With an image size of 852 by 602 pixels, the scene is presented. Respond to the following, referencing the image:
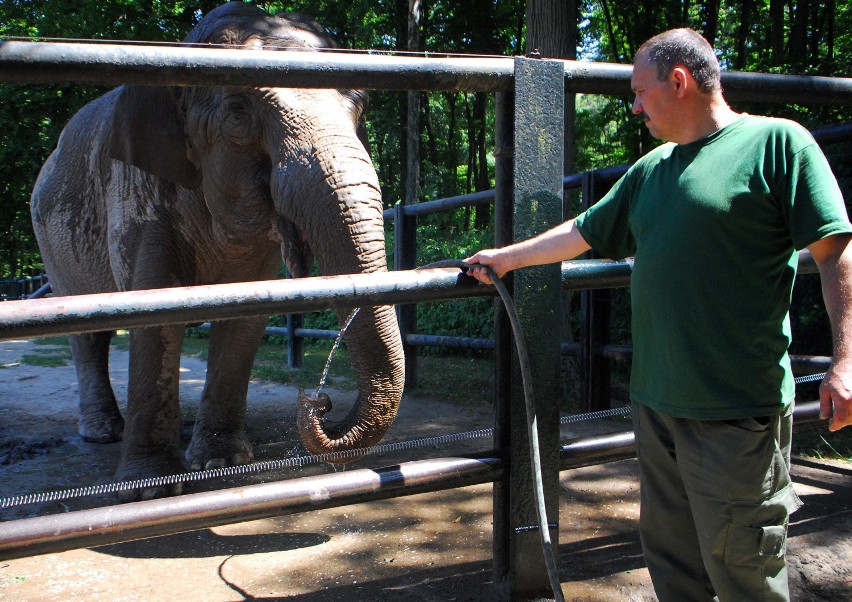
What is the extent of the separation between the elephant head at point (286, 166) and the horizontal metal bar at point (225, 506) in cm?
49

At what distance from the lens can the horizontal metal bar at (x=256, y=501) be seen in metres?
1.67

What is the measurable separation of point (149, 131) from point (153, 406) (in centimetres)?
153

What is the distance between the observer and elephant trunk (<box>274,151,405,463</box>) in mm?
2537

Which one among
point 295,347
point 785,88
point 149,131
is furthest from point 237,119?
point 295,347

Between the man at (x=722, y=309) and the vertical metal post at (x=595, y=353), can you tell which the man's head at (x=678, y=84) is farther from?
the vertical metal post at (x=595, y=353)

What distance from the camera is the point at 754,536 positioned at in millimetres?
1688

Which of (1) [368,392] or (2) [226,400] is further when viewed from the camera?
(2) [226,400]

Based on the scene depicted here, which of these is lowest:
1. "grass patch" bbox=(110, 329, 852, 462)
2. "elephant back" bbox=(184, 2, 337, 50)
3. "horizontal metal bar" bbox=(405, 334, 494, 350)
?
"grass patch" bbox=(110, 329, 852, 462)

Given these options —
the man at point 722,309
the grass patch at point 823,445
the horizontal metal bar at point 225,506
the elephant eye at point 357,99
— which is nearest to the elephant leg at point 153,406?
the elephant eye at point 357,99

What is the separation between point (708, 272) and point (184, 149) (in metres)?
3.38

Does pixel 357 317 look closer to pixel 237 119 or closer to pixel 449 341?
pixel 237 119

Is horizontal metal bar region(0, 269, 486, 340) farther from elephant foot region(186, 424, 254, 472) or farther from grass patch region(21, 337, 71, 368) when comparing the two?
grass patch region(21, 337, 71, 368)

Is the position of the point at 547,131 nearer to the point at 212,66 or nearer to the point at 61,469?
the point at 212,66

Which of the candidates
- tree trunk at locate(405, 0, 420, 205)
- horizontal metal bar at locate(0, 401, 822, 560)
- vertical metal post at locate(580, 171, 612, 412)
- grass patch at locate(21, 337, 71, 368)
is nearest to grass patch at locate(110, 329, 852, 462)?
grass patch at locate(21, 337, 71, 368)
